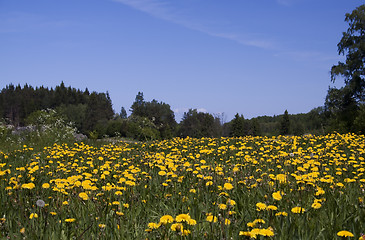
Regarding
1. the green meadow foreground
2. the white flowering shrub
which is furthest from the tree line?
the green meadow foreground

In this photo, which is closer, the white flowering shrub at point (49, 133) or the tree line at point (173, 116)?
the white flowering shrub at point (49, 133)

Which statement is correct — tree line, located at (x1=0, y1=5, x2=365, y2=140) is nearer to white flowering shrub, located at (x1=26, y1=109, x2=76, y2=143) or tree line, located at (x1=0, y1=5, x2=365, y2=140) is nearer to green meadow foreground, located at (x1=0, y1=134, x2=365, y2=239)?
white flowering shrub, located at (x1=26, y1=109, x2=76, y2=143)

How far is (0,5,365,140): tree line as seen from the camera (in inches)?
850

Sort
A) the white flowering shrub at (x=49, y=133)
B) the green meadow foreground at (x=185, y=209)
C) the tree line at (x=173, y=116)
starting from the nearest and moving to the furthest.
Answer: the green meadow foreground at (x=185, y=209), the white flowering shrub at (x=49, y=133), the tree line at (x=173, y=116)

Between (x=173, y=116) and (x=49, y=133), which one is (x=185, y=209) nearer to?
(x=49, y=133)

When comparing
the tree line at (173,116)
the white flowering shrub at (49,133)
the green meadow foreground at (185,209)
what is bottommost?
the green meadow foreground at (185,209)

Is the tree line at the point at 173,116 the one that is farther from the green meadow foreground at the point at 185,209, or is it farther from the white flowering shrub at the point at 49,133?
the green meadow foreground at the point at 185,209

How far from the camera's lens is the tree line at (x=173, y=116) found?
2159 centimetres

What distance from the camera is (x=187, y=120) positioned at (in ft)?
275

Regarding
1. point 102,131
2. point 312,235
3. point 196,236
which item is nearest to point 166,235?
point 196,236

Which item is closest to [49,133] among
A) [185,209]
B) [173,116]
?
[185,209]

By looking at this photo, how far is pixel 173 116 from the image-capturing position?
102750 millimetres

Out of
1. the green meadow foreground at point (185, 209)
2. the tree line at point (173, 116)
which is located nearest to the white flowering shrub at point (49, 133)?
the tree line at point (173, 116)

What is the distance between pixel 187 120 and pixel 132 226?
81203 millimetres
